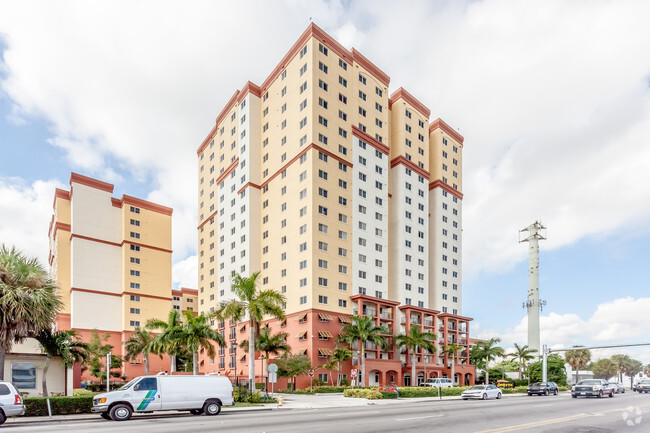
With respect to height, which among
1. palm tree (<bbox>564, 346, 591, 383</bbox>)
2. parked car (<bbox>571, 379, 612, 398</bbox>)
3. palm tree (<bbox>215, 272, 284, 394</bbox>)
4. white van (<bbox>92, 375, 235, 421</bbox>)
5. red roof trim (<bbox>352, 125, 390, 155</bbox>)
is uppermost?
red roof trim (<bbox>352, 125, 390, 155</bbox>)

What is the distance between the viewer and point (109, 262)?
9281 cm

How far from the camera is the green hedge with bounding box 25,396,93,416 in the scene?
2319cm

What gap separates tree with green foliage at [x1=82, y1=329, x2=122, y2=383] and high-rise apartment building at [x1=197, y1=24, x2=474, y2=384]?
56.8 ft

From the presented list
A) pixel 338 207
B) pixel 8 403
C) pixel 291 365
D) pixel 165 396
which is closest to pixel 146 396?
pixel 165 396

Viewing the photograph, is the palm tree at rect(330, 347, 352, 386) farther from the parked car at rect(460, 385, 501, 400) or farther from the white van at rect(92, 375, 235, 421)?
the white van at rect(92, 375, 235, 421)

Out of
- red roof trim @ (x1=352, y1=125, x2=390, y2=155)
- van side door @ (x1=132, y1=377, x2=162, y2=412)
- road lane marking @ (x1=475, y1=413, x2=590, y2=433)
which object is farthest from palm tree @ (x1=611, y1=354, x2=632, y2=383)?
van side door @ (x1=132, y1=377, x2=162, y2=412)

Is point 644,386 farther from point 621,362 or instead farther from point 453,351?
point 621,362

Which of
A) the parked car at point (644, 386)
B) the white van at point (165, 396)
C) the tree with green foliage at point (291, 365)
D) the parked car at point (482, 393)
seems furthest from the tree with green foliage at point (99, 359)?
the parked car at point (644, 386)

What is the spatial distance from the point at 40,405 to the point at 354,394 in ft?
90.1

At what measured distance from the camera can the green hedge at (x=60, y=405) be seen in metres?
23.2

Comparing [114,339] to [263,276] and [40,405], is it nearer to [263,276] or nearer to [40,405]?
[263,276]

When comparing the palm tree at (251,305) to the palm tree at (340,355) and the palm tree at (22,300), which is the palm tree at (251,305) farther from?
the palm tree at (340,355)

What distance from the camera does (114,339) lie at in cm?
8794

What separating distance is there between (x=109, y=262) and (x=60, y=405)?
74808 millimetres
